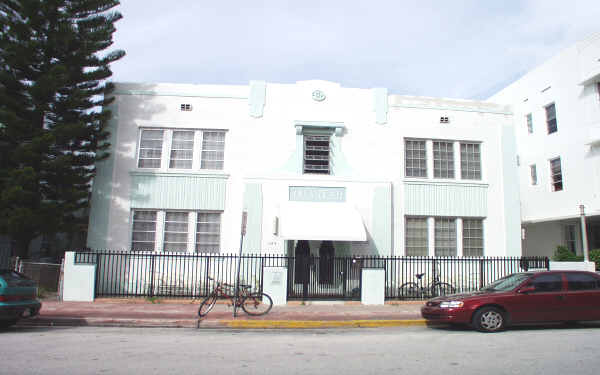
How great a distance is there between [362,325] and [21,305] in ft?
26.1

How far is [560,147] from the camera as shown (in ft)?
69.6

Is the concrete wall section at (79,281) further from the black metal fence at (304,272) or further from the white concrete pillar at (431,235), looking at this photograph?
the white concrete pillar at (431,235)

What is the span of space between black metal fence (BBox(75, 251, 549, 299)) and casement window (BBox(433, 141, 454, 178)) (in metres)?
3.55

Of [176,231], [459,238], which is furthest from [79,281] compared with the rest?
[459,238]

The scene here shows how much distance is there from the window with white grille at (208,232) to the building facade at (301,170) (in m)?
0.04

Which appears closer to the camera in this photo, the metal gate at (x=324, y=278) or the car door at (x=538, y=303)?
the car door at (x=538, y=303)

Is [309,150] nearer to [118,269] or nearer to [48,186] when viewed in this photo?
[118,269]

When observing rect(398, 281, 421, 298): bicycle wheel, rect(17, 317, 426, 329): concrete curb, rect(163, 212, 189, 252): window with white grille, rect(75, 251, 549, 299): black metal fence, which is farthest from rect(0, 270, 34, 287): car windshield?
rect(398, 281, 421, 298): bicycle wheel

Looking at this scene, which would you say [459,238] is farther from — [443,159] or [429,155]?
[429,155]

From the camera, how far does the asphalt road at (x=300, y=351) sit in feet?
20.7

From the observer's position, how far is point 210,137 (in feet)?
55.6

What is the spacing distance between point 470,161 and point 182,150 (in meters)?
11.6

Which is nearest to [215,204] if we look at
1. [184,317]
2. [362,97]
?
[184,317]

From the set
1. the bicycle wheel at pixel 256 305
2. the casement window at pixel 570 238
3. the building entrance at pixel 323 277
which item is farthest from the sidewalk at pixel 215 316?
the casement window at pixel 570 238
